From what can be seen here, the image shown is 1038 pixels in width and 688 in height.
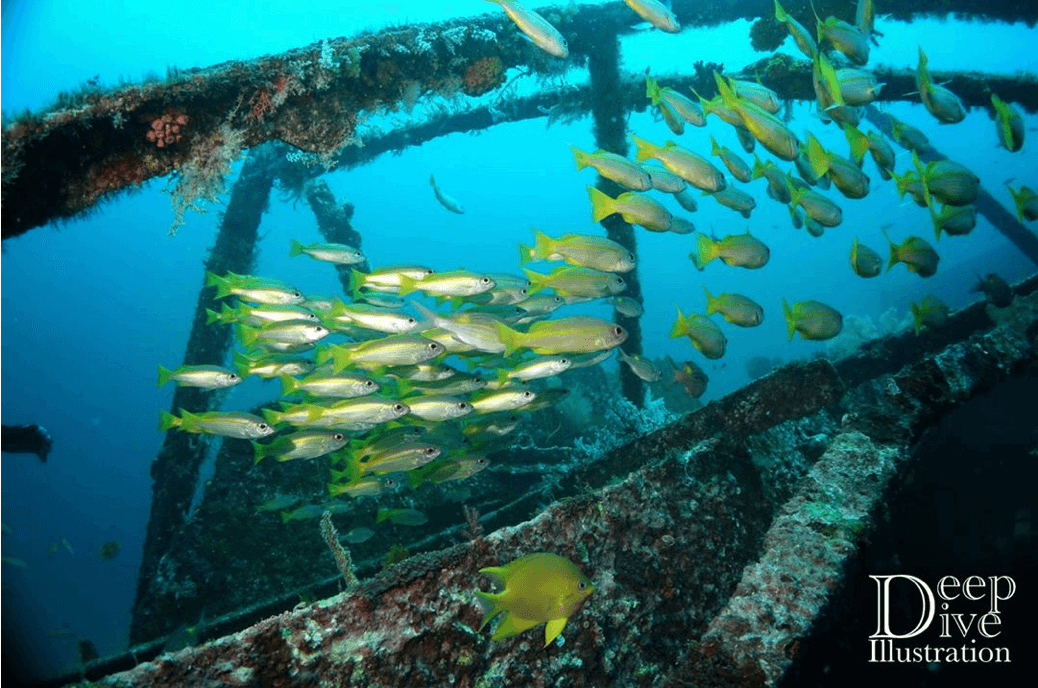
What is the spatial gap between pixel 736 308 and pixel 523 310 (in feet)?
7.99

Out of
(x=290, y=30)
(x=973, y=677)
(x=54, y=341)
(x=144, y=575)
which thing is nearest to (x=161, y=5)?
(x=290, y=30)

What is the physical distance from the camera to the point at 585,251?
5.21m

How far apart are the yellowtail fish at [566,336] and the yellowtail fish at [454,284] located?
2.89 feet

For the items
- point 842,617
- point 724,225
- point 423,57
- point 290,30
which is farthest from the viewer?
point 724,225

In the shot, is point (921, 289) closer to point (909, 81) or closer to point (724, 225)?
point (909, 81)

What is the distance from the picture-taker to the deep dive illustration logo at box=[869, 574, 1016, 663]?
10.8ft

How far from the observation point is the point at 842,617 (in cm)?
226

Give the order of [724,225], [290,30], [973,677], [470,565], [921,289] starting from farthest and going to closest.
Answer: [724,225]
[290,30]
[921,289]
[973,677]
[470,565]

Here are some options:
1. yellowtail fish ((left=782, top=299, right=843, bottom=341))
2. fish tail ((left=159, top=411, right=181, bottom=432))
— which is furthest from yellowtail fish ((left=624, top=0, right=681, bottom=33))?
fish tail ((left=159, top=411, right=181, bottom=432))

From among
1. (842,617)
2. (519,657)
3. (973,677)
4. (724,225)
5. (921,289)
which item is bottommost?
(973,677)

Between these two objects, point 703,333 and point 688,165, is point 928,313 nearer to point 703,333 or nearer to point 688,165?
point 703,333

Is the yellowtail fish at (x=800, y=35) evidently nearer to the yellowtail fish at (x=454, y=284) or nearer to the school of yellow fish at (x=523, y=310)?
the school of yellow fish at (x=523, y=310)

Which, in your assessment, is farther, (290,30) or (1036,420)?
(290,30)

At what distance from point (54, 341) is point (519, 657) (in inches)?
6138
